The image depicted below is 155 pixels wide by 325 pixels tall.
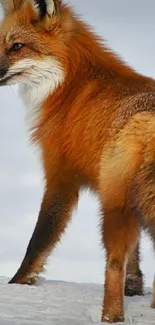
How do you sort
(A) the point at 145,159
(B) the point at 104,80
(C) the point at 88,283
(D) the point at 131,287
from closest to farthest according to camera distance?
1. (A) the point at 145,159
2. (B) the point at 104,80
3. (D) the point at 131,287
4. (C) the point at 88,283

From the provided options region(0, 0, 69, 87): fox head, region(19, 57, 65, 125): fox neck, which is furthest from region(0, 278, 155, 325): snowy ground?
region(0, 0, 69, 87): fox head

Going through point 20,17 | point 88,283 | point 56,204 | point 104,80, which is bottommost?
point 88,283

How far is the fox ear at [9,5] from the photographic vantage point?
8578 millimetres

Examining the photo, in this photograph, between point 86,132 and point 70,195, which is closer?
point 86,132

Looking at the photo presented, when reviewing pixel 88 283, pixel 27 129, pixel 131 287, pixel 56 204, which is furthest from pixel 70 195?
pixel 88 283

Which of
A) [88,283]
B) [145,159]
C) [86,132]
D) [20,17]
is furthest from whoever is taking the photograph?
[88,283]

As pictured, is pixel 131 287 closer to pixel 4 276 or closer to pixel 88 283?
pixel 88 283

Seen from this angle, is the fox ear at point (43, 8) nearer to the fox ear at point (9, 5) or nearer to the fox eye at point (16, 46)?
the fox ear at point (9, 5)

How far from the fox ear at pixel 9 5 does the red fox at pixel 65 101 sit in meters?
0.01

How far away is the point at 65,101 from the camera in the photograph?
8031 mm

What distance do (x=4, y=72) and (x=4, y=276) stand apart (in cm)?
371

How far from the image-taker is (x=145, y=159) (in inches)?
236

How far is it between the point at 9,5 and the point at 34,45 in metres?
1.00

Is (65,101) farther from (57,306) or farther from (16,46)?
(57,306)
